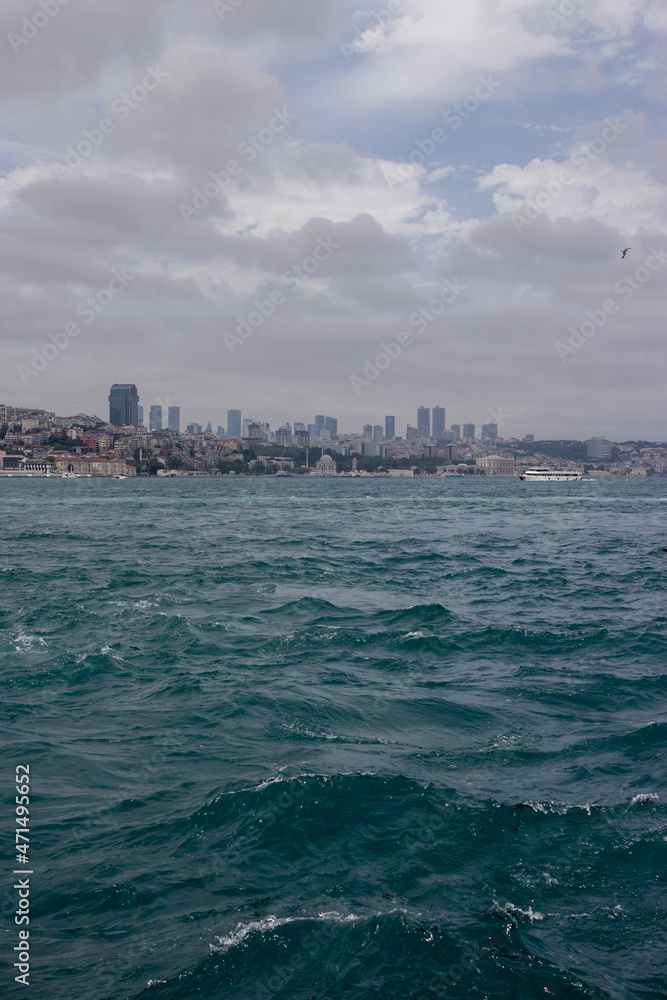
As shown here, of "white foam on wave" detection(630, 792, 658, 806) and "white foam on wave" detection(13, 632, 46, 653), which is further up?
"white foam on wave" detection(13, 632, 46, 653)

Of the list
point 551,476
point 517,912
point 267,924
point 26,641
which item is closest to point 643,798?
point 517,912

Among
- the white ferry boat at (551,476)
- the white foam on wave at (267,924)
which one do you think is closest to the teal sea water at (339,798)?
the white foam on wave at (267,924)

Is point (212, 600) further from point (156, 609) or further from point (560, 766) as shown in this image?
point (560, 766)

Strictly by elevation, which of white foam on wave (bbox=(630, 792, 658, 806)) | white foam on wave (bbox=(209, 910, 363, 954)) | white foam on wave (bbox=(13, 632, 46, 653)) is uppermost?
white foam on wave (bbox=(13, 632, 46, 653))

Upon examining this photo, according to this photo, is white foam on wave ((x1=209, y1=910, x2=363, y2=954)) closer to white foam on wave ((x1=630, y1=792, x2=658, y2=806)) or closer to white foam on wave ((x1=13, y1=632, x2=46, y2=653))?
white foam on wave ((x1=630, y1=792, x2=658, y2=806))

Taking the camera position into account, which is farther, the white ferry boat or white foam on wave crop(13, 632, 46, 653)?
the white ferry boat

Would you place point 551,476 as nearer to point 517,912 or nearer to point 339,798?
point 339,798

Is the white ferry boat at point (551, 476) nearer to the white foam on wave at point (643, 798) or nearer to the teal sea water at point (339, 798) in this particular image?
the teal sea water at point (339, 798)

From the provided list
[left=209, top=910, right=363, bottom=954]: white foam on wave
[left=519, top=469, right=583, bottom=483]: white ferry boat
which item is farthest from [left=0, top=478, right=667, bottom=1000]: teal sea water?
[left=519, top=469, right=583, bottom=483]: white ferry boat
